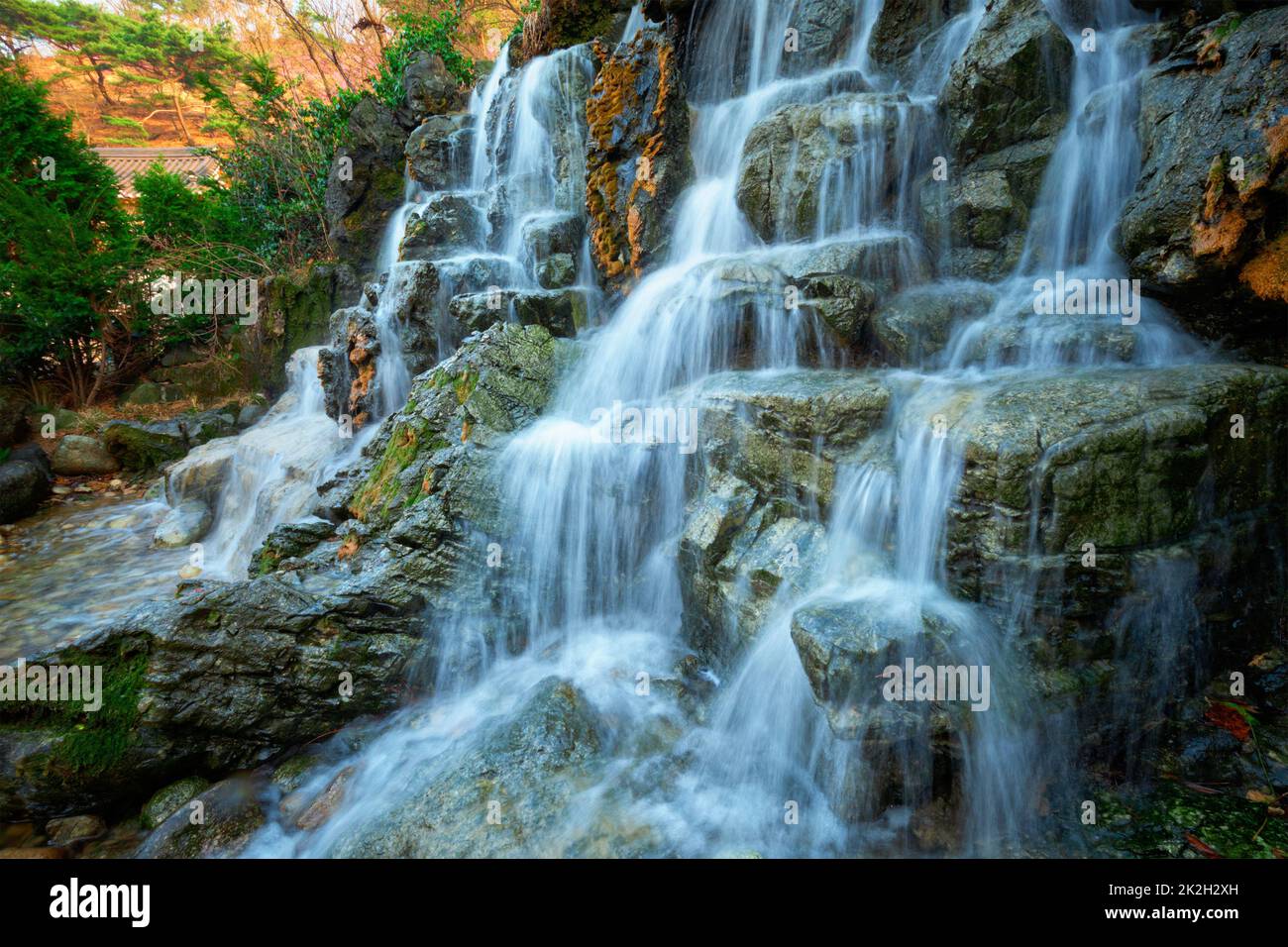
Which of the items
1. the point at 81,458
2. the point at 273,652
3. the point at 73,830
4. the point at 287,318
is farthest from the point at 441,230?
the point at 73,830

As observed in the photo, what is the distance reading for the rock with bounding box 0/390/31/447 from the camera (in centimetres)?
1088

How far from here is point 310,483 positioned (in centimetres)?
853

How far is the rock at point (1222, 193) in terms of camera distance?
4254 mm

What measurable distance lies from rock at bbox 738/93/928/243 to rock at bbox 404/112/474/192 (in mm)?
7650

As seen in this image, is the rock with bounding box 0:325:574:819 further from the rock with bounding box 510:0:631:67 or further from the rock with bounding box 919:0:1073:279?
the rock with bounding box 510:0:631:67

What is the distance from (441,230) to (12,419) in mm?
8577

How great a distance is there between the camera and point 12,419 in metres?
11.1

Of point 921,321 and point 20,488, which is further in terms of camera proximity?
point 20,488

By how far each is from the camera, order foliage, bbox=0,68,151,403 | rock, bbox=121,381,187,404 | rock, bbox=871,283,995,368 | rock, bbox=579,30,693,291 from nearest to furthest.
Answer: rock, bbox=871,283,995,368, rock, bbox=579,30,693,291, foliage, bbox=0,68,151,403, rock, bbox=121,381,187,404

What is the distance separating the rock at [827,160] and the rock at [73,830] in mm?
7931

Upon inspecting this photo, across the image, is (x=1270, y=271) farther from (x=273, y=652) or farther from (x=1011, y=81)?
(x=273, y=652)

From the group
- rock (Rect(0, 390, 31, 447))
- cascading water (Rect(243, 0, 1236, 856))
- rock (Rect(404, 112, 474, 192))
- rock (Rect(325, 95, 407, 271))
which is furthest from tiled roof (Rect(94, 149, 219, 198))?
cascading water (Rect(243, 0, 1236, 856))

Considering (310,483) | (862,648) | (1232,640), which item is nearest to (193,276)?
(310,483)
